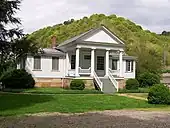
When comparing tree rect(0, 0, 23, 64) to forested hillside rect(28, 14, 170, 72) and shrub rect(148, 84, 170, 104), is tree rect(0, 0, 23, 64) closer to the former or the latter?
shrub rect(148, 84, 170, 104)

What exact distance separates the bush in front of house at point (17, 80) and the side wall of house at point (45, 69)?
1793 millimetres

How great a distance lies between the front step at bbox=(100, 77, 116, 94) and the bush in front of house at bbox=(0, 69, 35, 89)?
300 inches

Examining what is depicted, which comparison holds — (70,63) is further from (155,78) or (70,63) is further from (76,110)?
(76,110)

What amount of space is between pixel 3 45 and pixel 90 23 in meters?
64.3

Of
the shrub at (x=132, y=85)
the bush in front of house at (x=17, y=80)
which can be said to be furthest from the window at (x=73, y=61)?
the shrub at (x=132, y=85)

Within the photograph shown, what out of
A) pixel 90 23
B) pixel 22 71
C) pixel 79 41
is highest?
pixel 90 23

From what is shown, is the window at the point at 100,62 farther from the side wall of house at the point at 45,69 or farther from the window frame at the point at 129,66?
the side wall of house at the point at 45,69

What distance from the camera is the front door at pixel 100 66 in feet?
126

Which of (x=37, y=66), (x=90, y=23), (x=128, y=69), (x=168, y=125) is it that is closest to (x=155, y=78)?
(x=128, y=69)

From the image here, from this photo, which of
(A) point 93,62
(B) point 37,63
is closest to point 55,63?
(B) point 37,63

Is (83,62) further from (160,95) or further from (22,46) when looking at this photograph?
(22,46)

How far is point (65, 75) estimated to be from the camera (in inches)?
1453

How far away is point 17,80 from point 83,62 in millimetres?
8617

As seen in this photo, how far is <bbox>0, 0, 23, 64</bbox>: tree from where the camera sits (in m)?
17.6
